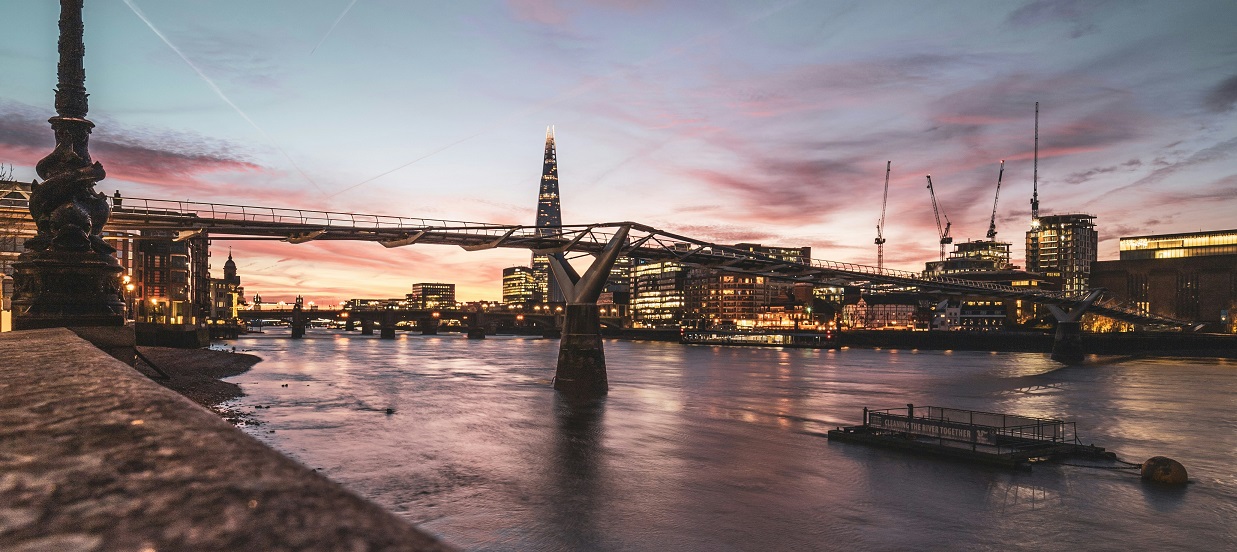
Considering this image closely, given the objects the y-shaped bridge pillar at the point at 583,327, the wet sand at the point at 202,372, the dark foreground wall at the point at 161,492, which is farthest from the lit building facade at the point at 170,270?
the dark foreground wall at the point at 161,492

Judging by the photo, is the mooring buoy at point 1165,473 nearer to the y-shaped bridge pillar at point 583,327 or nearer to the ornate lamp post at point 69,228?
the y-shaped bridge pillar at point 583,327

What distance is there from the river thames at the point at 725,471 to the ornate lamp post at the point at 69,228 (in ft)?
40.4

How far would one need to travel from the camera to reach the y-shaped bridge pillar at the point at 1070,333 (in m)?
134

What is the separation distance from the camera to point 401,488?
31.8 metres

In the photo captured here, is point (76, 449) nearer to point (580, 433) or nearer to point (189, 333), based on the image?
point (580, 433)

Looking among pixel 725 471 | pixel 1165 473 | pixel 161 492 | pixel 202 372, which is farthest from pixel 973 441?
pixel 202 372

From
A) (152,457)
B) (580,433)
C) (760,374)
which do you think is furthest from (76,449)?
(760,374)

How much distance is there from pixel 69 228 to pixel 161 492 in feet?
72.6

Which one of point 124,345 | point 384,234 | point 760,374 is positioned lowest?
point 760,374

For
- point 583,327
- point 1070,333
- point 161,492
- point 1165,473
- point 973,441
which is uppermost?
point 161,492

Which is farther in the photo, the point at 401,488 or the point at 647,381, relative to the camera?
the point at 647,381

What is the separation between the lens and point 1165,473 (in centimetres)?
3556

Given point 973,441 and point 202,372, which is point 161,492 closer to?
point 973,441

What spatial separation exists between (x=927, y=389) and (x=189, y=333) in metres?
95.2
